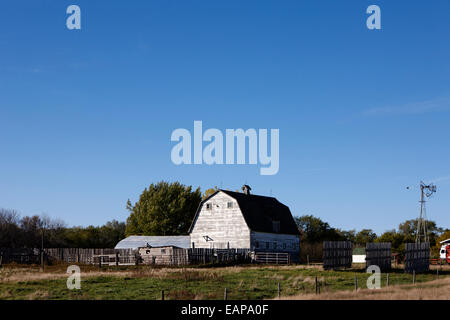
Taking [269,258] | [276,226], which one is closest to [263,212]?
[276,226]

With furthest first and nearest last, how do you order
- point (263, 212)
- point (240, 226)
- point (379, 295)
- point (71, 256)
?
point (263, 212), point (71, 256), point (240, 226), point (379, 295)

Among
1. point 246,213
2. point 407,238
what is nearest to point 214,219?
point 246,213

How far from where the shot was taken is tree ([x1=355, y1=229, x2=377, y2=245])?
104 m

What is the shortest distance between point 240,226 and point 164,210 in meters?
30.9

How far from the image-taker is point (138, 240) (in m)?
76.4

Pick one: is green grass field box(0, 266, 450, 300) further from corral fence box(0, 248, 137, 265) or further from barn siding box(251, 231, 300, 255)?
barn siding box(251, 231, 300, 255)

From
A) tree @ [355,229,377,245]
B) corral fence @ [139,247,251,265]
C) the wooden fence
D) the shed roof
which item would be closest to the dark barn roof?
the wooden fence

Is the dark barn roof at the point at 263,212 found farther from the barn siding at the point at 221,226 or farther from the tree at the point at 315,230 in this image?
the tree at the point at 315,230

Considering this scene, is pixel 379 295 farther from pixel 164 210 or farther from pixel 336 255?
pixel 164 210

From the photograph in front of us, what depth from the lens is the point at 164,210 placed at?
9144 centimetres

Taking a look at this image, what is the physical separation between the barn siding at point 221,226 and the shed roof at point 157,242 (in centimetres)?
420

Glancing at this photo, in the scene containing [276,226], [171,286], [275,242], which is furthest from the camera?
[276,226]

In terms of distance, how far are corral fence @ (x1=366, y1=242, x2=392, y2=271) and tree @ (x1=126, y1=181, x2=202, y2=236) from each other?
45.9m
